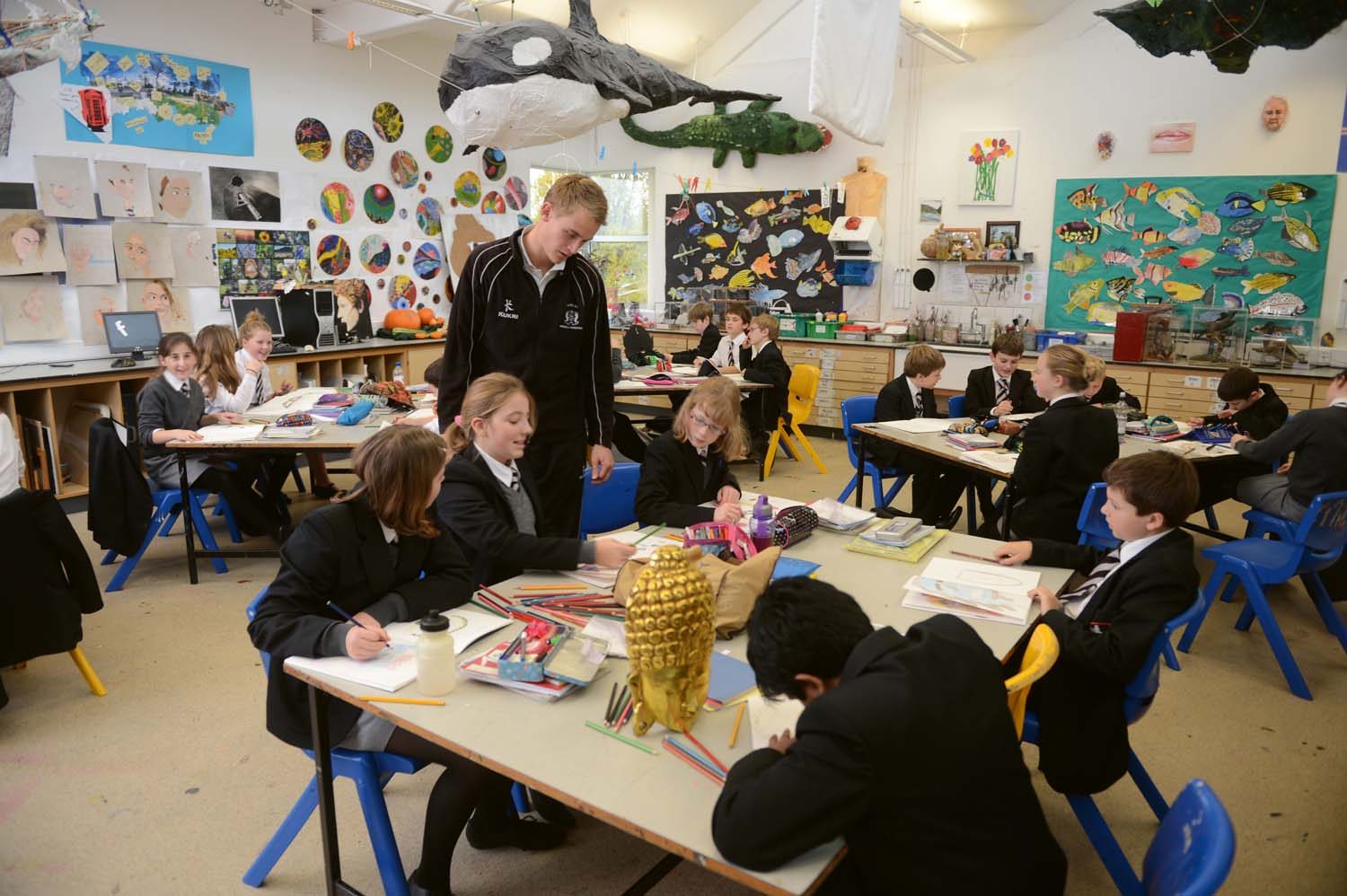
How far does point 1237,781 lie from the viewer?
2.76 meters

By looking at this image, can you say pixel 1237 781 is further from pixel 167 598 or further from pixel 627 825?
pixel 167 598

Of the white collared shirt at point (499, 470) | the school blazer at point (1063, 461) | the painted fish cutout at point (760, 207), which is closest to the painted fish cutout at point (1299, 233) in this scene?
the painted fish cutout at point (760, 207)

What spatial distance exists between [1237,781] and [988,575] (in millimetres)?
1207

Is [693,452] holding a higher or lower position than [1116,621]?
higher

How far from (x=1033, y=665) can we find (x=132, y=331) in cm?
586

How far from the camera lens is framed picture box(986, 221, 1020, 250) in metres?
7.58

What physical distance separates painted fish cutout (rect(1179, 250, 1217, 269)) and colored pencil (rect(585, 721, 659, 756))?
702cm

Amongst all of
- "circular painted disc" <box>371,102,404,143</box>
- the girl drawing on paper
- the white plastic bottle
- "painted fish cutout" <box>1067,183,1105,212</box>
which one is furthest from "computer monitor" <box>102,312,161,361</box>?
"painted fish cutout" <box>1067,183,1105,212</box>

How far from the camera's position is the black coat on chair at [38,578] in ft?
9.27

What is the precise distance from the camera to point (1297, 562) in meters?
3.39

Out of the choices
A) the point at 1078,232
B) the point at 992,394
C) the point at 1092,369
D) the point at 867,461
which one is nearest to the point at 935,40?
the point at 1078,232

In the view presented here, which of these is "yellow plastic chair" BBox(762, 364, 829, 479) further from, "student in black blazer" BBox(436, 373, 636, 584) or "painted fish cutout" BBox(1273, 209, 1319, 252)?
"student in black blazer" BBox(436, 373, 636, 584)

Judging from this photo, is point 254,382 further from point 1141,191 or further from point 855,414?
point 1141,191

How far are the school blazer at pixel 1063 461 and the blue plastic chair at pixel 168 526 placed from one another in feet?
12.1
